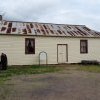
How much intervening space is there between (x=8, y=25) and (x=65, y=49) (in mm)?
6476

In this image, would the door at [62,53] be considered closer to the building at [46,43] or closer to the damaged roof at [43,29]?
the building at [46,43]

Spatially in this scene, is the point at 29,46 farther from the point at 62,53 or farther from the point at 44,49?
the point at 62,53

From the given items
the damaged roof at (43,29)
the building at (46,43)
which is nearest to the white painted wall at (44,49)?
the building at (46,43)

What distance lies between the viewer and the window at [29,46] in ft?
108

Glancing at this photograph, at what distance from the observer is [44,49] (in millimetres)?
33312

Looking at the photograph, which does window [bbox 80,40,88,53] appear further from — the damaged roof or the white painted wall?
the damaged roof

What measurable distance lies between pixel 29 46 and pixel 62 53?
3552mm

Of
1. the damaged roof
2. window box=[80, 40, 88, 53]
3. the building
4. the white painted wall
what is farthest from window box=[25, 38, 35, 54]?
window box=[80, 40, 88, 53]

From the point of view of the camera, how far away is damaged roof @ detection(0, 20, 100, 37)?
109 ft

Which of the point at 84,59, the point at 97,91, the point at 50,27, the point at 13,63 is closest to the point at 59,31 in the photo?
the point at 50,27

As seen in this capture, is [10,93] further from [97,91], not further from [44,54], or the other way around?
[44,54]

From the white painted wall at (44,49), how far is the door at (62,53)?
1.07 feet

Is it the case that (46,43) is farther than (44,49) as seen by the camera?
Yes

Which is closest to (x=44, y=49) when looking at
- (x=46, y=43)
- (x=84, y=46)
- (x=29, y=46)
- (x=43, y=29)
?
(x=46, y=43)
